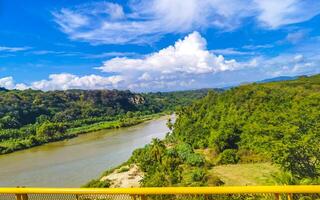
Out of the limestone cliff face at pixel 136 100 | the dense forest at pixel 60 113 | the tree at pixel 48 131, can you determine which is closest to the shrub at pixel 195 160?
the dense forest at pixel 60 113

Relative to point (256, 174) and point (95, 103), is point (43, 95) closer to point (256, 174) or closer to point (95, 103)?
point (95, 103)

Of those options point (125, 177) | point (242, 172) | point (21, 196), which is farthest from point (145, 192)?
point (125, 177)

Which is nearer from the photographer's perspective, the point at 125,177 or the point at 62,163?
the point at 125,177

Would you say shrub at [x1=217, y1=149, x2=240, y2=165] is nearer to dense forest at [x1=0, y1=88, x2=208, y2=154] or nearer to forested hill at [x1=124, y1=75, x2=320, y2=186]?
forested hill at [x1=124, y1=75, x2=320, y2=186]

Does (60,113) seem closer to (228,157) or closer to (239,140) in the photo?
(239,140)

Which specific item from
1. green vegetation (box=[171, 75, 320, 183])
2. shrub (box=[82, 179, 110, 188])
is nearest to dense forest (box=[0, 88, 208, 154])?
green vegetation (box=[171, 75, 320, 183])

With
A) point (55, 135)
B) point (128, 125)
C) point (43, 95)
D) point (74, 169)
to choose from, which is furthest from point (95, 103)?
point (74, 169)

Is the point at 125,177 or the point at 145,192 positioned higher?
the point at 145,192
